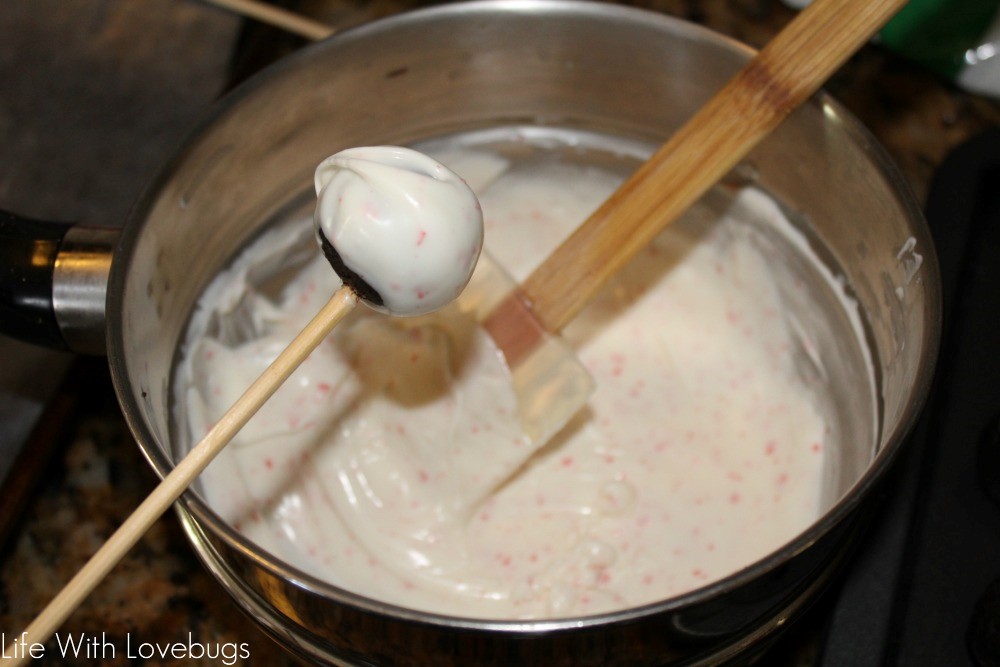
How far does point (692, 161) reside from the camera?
0.79 metres

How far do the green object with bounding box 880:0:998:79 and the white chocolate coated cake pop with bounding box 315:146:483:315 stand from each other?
2.19 ft

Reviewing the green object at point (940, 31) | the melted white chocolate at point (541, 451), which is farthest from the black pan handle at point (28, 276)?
the green object at point (940, 31)

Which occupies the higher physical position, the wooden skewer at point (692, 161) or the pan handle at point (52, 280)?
the wooden skewer at point (692, 161)

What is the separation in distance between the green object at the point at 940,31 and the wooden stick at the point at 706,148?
0.39 meters

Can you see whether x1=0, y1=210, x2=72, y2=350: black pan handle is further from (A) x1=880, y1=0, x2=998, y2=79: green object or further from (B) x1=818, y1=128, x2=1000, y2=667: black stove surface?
(A) x1=880, y1=0, x2=998, y2=79: green object

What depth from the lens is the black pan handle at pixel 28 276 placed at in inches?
27.6

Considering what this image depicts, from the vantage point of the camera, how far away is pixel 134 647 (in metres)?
0.79

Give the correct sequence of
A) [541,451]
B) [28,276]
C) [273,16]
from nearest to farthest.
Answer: [28,276] < [541,451] < [273,16]

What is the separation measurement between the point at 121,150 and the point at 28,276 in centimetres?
42

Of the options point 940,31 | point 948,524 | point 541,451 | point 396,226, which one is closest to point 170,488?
point 396,226

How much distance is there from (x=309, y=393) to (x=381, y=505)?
0.12 metres

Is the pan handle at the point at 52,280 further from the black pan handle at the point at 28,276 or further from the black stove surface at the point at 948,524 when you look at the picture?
the black stove surface at the point at 948,524

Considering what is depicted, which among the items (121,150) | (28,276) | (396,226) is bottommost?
(121,150)

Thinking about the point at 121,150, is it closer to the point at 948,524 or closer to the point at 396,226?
the point at 396,226
